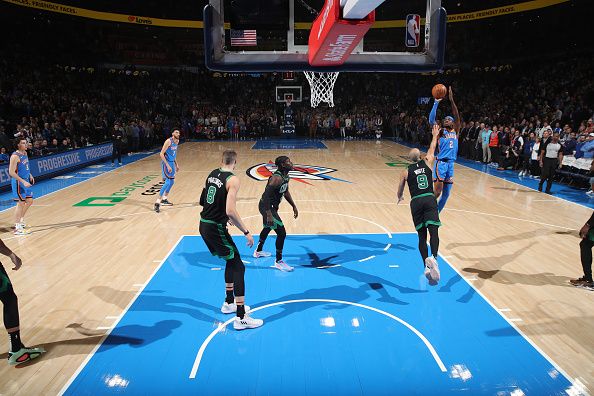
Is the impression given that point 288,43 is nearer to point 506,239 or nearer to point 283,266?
point 283,266

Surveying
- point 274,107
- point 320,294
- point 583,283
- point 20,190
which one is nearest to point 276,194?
point 320,294

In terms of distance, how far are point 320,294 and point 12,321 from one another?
342 cm

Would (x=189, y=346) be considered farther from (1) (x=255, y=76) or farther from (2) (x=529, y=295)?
(1) (x=255, y=76)

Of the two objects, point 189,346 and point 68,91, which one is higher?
point 68,91

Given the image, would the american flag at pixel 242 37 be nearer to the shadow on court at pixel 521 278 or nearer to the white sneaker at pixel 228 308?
the white sneaker at pixel 228 308

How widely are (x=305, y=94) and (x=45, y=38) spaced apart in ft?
57.3

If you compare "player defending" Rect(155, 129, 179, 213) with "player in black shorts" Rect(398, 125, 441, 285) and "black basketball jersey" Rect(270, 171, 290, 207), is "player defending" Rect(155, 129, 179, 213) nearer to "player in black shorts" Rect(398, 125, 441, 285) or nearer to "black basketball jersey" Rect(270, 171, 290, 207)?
"black basketball jersey" Rect(270, 171, 290, 207)

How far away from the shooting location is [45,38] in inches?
1107

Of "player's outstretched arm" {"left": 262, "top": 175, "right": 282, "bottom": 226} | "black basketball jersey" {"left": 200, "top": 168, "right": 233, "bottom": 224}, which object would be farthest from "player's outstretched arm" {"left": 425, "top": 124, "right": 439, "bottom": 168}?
"black basketball jersey" {"left": 200, "top": 168, "right": 233, "bottom": 224}

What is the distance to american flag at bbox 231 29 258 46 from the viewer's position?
7.33 m

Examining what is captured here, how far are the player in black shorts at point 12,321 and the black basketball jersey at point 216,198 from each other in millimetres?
1949

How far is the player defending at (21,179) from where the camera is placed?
317 inches

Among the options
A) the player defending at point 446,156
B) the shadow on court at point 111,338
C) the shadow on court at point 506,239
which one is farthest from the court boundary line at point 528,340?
the shadow on court at point 111,338

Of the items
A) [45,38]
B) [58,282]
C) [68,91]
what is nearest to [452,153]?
[58,282]
